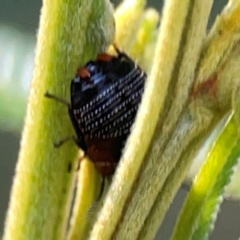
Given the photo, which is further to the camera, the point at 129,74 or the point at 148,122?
the point at 129,74

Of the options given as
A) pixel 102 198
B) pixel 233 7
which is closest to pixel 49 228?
pixel 102 198

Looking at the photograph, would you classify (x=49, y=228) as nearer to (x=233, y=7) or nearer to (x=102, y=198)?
(x=102, y=198)
